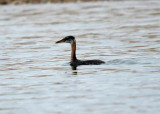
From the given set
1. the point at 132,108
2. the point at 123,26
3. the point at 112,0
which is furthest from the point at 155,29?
the point at 112,0

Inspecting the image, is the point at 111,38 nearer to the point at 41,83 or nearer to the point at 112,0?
the point at 41,83

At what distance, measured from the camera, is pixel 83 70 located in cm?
1780

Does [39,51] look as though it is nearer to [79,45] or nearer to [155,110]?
[79,45]

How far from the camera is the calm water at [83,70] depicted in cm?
1234

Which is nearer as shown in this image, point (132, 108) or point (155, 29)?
point (132, 108)

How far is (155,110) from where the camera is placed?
37.3ft

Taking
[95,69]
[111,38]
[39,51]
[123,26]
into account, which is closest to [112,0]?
[123,26]

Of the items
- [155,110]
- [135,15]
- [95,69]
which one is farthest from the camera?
[135,15]

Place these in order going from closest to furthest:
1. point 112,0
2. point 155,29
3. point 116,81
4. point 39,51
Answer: point 116,81
point 39,51
point 155,29
point 112,0

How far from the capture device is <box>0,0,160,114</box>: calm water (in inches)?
486

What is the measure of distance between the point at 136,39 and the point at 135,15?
14555 millimetres

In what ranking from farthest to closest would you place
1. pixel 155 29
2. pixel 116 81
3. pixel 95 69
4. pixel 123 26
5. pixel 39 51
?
pixel 123 26 < pixel 155 29 < pixel 39 51 < pixel 95 69 < pixel 116 81

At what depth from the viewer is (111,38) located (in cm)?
2791

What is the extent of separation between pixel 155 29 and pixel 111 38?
13.8ft
